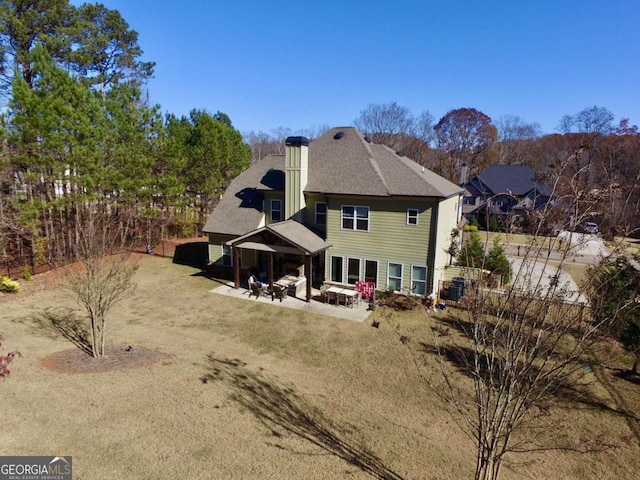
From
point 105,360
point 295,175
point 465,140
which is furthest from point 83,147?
point 465,140

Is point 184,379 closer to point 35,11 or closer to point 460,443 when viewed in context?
point 460,443

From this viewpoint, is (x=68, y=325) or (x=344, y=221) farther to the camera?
(x=344, y=221)

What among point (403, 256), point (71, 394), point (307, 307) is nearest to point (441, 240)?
point (403, 256)

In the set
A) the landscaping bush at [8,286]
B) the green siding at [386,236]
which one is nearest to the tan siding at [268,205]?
the green siding at [386,236]

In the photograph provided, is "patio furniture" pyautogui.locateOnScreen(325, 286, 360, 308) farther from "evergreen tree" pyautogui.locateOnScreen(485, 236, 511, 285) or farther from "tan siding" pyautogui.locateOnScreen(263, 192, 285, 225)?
"evergreen tree" pyautogui.locateOnScreen(485, 236, 511, 285)

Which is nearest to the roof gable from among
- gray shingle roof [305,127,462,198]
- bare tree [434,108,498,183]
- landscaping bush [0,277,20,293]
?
bare tree [434,108,498,183]

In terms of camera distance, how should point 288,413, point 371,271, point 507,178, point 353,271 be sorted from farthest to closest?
point 507,178
point 353,271
point 371,271
point 288,413

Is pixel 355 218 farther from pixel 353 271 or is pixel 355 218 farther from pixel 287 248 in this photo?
pixel 287 248

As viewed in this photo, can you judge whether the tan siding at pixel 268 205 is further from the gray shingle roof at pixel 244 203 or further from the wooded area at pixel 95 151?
the wooded area at pixel 95 151
